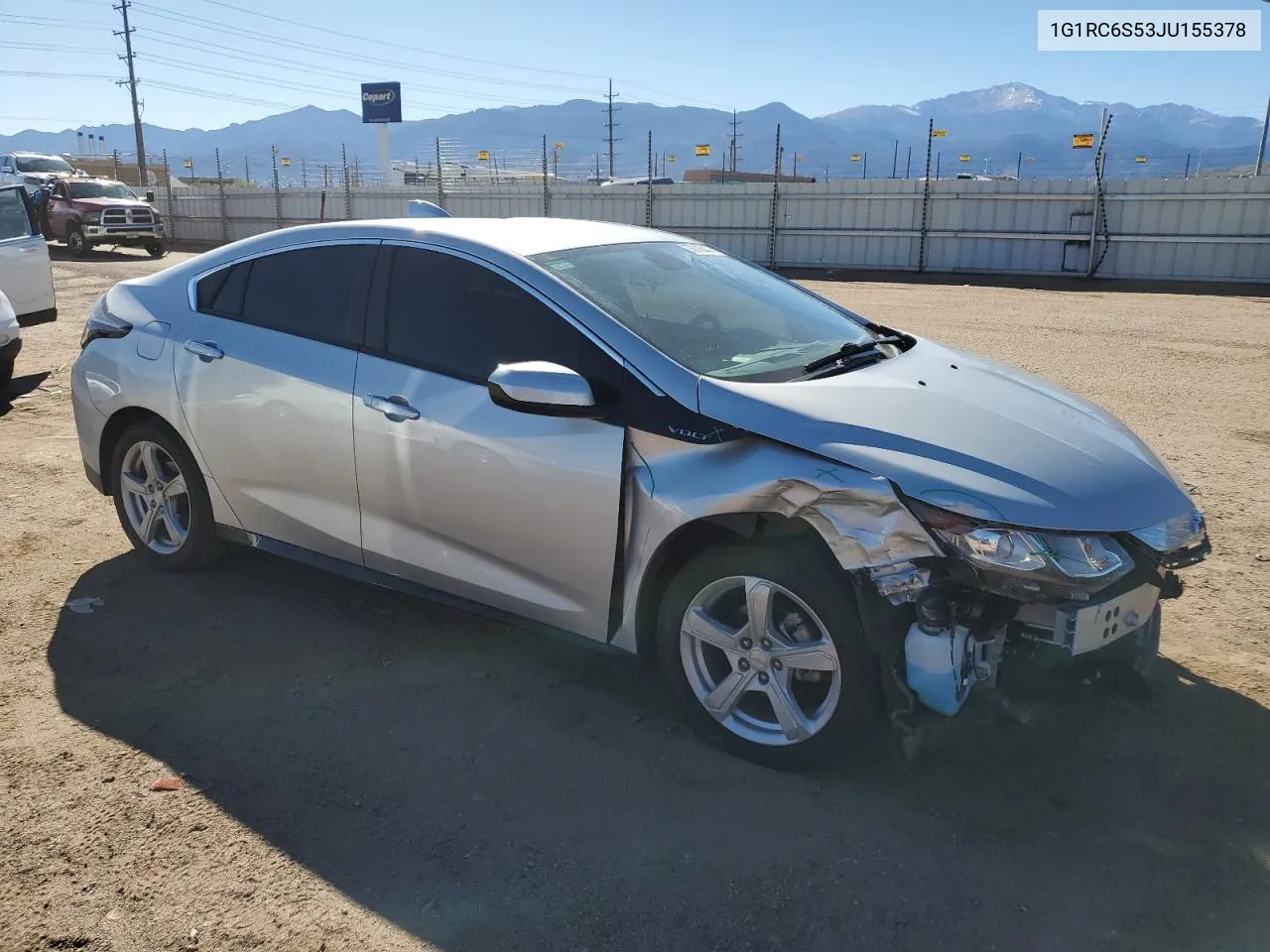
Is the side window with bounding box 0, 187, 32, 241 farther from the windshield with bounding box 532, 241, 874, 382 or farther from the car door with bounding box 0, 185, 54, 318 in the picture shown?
the windshield with bounding box 532, 241, 874, 382

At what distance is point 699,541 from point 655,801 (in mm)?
791

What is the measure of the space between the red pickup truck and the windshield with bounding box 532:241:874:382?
25228 millimetres

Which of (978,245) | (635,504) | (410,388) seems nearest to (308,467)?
(410,388)

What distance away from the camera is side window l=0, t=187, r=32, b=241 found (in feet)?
33.1

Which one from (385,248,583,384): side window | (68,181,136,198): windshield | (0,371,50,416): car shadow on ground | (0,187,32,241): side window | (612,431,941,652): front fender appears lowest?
(0,371,50,416): car shadow on ground

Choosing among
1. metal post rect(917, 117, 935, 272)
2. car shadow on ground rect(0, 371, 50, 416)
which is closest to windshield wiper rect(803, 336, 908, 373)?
car shadow on ground rect(0, 371, 50, 416)

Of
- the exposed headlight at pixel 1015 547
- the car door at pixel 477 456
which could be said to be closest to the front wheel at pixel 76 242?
the car door at pixel 477 456

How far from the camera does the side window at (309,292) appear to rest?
3.85m

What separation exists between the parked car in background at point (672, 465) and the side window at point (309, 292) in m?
0.01

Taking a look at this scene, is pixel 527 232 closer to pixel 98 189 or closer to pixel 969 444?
pixel 969 444

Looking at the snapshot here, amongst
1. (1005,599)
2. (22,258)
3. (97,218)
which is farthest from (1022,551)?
(97,218)

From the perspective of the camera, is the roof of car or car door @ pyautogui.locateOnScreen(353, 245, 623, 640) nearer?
car door @ pyautogui.locateOnScreen(353, 245, 623, 640)

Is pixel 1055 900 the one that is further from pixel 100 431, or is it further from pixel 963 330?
pixel 963 330

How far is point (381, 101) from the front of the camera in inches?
1702
